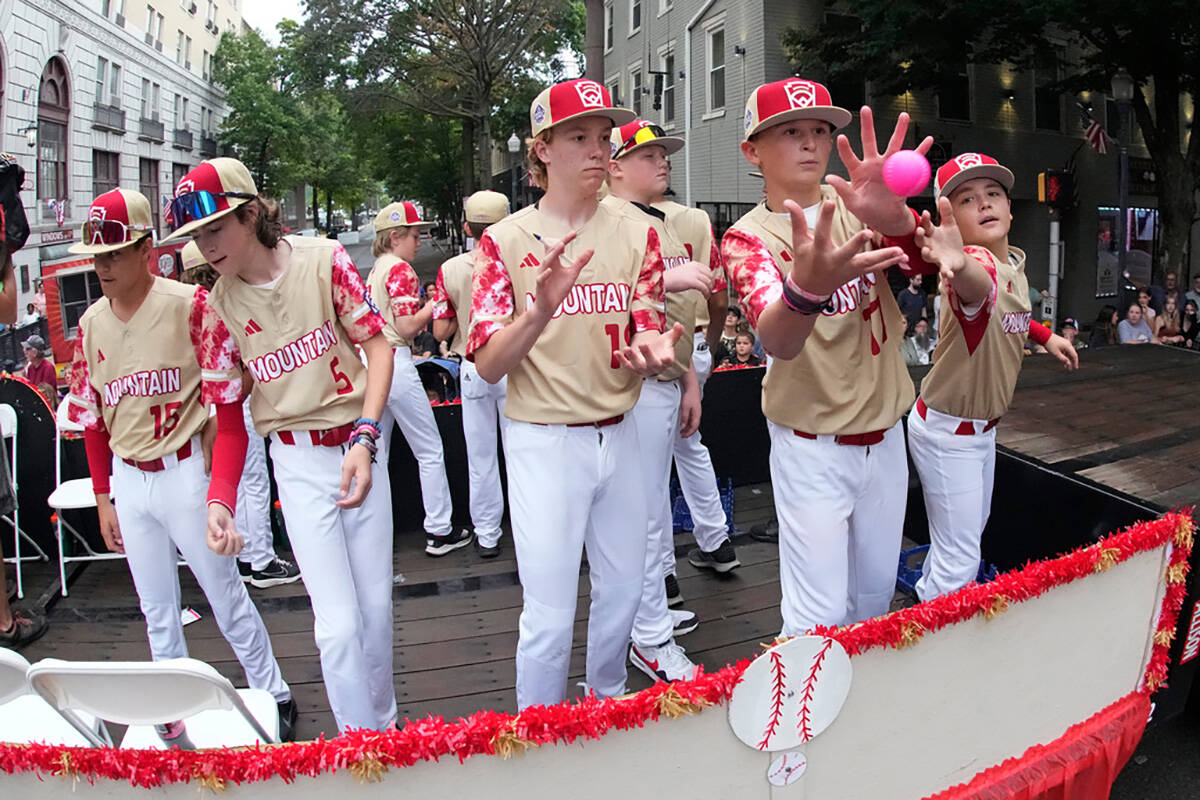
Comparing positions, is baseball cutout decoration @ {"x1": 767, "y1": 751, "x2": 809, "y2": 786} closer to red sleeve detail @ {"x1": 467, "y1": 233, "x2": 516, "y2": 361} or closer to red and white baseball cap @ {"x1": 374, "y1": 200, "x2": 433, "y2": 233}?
red sleeve detail @ {"x1": 467, "y1": 233, "x2": 516, "y2": 361}

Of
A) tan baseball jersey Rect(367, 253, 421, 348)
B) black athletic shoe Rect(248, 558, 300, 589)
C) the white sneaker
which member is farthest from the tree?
the white sneaker

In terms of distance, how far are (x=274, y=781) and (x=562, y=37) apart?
87.0 ft

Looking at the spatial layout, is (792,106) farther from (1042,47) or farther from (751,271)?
(1042,47)

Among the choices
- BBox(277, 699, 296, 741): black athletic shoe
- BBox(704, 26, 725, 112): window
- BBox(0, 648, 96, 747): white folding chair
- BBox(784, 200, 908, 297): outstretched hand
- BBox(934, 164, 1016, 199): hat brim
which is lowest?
BBox(277, 699, 296, 741): black athletic shoe

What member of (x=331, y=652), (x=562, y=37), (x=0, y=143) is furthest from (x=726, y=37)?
(x=331, y=652)

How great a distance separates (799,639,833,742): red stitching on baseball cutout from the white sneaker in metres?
1.53

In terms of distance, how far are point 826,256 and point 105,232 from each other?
2.54 metres

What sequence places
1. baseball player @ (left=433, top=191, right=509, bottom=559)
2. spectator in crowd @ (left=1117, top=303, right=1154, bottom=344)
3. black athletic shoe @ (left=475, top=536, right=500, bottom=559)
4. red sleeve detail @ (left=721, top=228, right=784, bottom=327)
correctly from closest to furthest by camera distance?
red sleeve detail @ (left=721, top=228, right=784, bottom=327)
baseball player @ (left=433, top=191, right=509, bottom=559)
black athletic shoe @ (left=475, top=536, right=500, bottom=559)
spectator in crowd @ (left=1117, top=303, right=1154, bottom=344)

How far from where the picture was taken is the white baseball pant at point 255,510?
4.95 m

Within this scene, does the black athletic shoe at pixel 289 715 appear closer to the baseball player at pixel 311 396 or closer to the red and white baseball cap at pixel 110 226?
the baseball player at pixel 311 396

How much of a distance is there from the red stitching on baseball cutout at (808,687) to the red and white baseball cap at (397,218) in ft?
13.0

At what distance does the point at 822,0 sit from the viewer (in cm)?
1702

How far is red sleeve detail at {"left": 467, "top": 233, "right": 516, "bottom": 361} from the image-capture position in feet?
8.58

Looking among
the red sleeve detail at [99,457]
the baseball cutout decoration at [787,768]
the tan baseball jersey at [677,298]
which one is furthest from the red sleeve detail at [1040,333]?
the red sleeve detail at [99,457]
